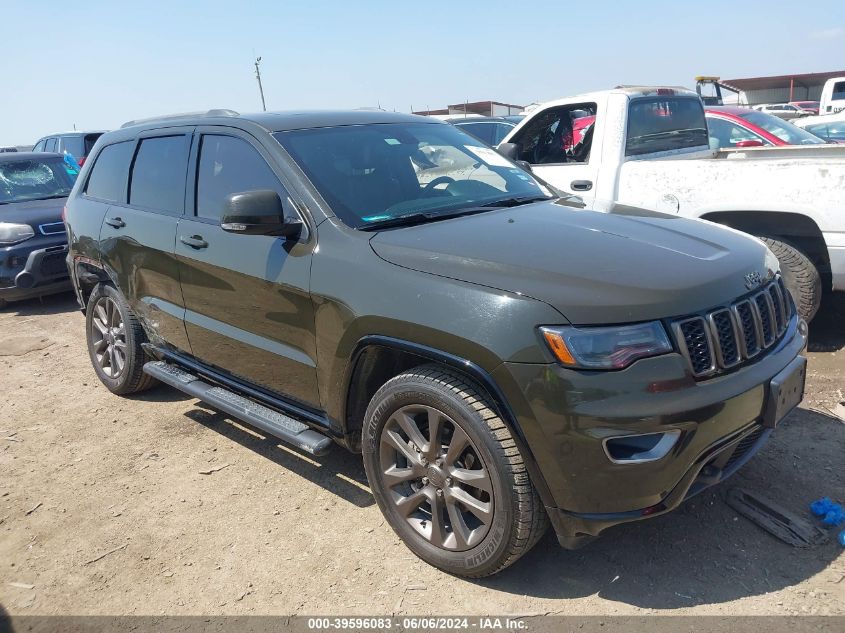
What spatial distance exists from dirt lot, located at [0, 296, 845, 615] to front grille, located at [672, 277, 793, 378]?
0.89 metres

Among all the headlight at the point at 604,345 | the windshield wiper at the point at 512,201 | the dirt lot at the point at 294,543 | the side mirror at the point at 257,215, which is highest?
the side mirror at the point at 257,215

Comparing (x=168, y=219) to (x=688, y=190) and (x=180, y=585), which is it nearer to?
(x=180, y=585)

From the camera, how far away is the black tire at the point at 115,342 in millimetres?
4691

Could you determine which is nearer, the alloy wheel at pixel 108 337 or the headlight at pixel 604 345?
the headlight at pixel 604 345

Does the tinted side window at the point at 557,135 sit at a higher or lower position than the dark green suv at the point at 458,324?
higher

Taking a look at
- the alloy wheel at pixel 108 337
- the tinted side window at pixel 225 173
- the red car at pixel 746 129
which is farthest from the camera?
the red car at pixel 746 129

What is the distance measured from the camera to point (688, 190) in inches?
199

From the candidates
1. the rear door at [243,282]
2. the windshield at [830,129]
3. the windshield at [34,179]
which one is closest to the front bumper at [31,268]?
the windshield at [34,179]

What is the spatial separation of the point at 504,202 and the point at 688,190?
7.16ft

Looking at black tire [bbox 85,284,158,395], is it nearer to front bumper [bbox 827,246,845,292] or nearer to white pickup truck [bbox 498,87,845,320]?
white pickup truck [bbox 498,87,845,320]

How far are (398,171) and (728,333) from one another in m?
1.83

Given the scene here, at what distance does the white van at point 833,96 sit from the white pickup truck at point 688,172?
44.8 feet

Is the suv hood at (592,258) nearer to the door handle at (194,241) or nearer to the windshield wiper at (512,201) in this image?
the windshield wiper at (512,201)

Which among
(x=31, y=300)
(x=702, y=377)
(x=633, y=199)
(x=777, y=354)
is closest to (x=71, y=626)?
(x=702, y=377)
